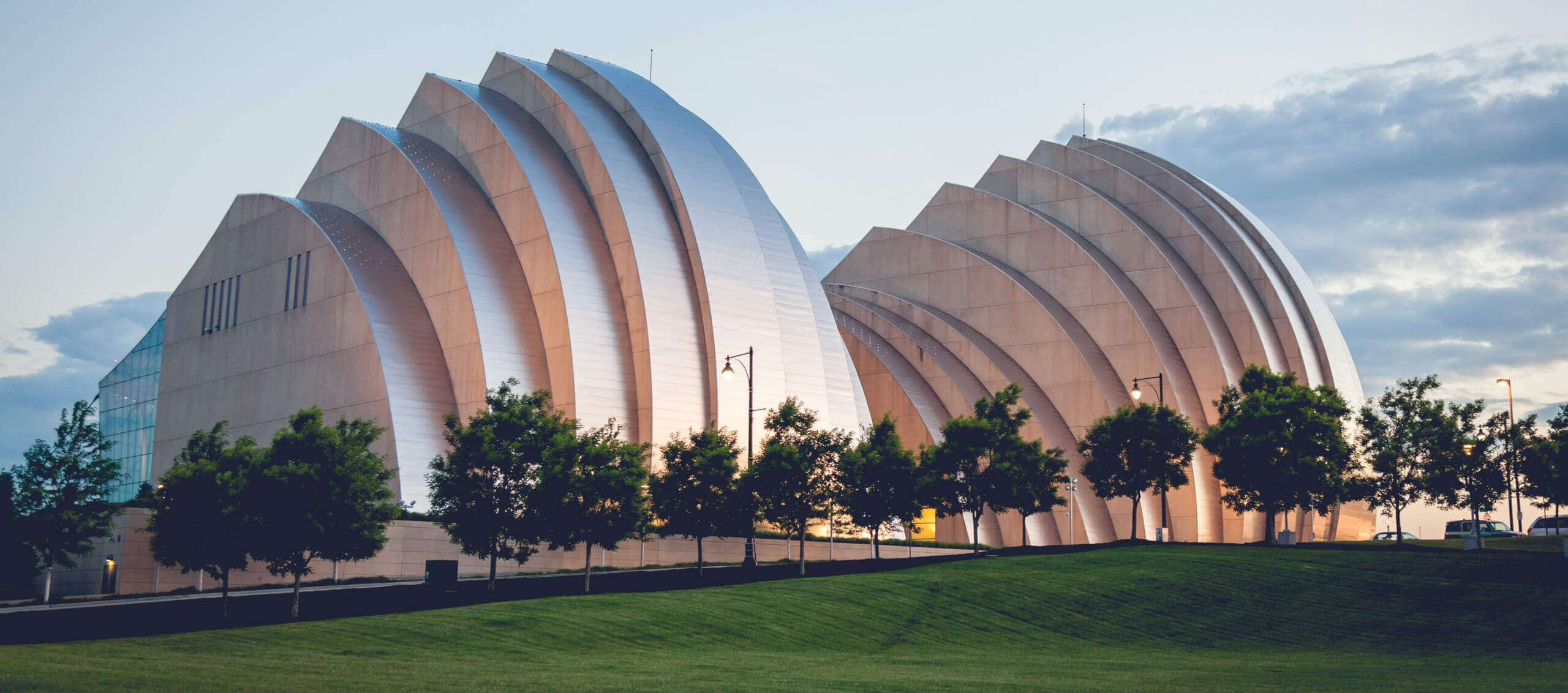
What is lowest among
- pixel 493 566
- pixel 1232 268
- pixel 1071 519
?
pixel 493 566

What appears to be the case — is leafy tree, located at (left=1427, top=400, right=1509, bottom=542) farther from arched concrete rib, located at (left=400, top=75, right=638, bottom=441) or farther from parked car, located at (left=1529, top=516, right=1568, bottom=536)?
arched concrete rib, located at (left=400, top=75, right=638, bottom=441)

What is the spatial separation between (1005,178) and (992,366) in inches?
483

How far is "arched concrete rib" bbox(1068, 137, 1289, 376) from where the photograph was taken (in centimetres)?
6250

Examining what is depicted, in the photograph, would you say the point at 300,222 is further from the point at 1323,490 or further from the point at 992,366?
the point at 1323,490

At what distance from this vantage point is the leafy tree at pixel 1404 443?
47.8 m

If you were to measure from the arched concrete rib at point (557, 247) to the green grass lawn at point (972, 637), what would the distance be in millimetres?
15536

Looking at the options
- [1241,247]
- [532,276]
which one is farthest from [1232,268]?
[532,276]

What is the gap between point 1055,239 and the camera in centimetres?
6525

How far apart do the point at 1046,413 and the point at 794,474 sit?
93.1 feet

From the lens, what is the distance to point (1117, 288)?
6234cm

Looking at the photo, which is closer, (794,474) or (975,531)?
(794,474)

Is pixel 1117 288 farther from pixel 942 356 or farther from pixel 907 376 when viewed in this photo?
pixel 907 376

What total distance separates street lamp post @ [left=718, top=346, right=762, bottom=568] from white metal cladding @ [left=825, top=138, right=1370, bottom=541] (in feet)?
60.3

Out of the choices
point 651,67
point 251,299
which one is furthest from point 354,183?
point 651,67
